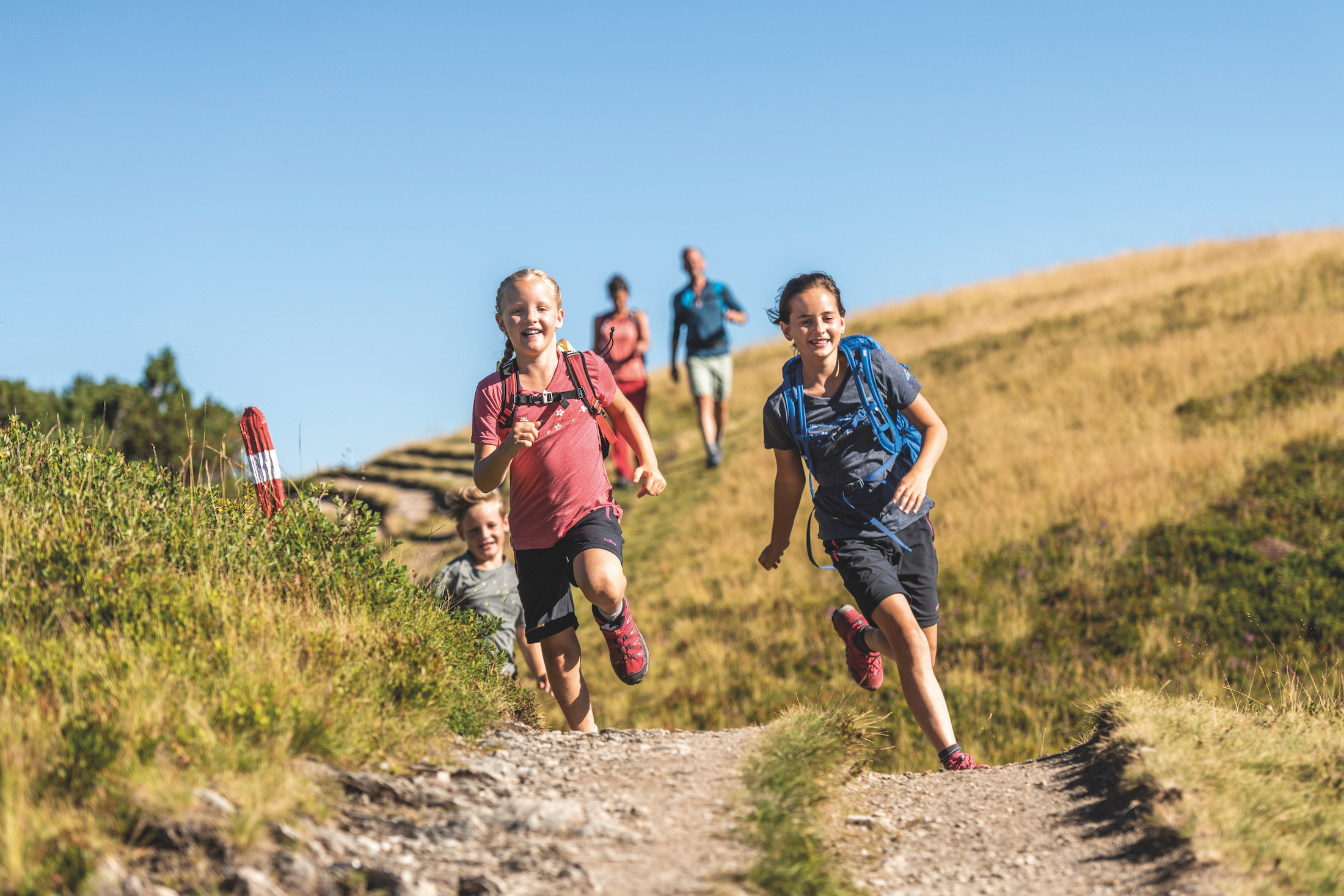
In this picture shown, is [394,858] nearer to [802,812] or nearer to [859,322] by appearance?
[802,812]

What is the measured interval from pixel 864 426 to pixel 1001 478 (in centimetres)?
885

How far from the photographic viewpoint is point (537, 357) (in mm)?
4996

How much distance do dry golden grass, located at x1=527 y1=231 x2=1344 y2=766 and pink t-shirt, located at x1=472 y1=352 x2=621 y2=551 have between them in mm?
5027

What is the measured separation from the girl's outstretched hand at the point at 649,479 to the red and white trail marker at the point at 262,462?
1.81 meters

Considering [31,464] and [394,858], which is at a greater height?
[31,464]

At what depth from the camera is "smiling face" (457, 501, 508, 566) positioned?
603 cm

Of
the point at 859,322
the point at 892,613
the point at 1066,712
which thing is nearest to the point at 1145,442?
the point at 1066,712

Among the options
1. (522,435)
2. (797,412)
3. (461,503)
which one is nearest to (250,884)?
(522,435)

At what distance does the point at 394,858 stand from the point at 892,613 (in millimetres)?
2597

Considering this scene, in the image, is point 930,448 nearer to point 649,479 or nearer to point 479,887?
point 649,479

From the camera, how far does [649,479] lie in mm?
4773

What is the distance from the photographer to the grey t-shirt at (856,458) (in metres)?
5.00

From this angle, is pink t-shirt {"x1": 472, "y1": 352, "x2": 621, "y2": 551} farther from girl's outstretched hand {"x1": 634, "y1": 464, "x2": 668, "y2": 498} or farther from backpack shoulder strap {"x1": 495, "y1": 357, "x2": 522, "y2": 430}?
girl's outstretched hand {"x1": 634, "y1": 464, "x2": 668, "y2": 498}

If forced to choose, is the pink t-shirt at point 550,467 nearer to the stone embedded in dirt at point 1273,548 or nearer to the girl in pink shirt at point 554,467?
the girl in pink shirt at point 554,467
